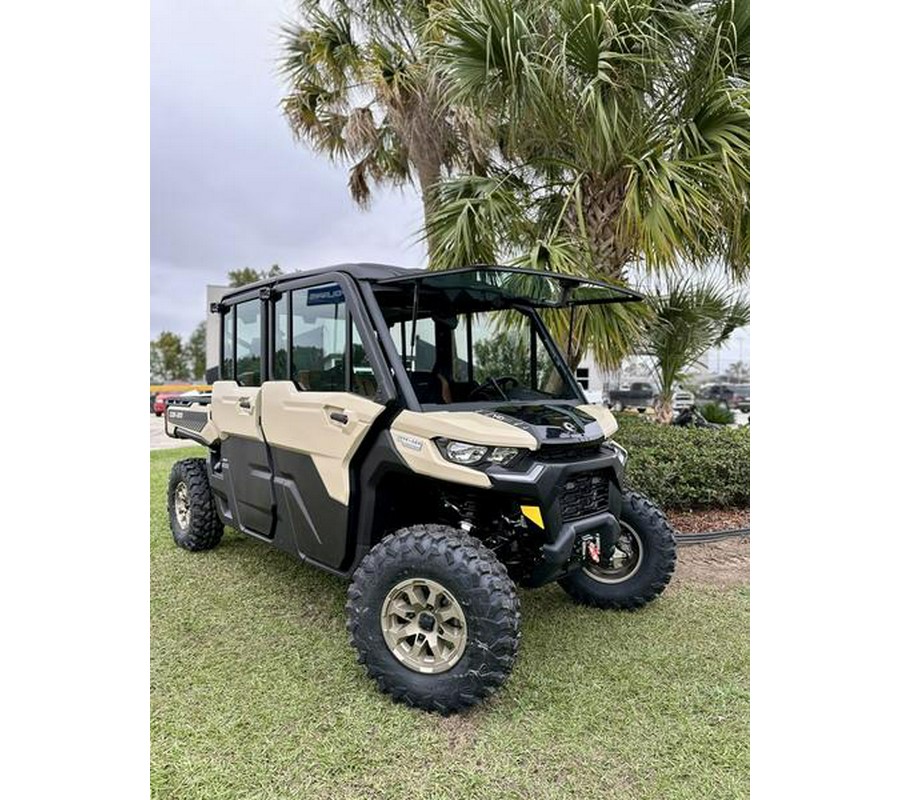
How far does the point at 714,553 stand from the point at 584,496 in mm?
2386

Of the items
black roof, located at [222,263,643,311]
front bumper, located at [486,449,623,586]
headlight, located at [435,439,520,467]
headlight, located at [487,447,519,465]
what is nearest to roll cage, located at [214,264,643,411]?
black roof, located at [222,263,643,311]

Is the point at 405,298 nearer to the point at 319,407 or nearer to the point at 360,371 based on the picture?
the point at 360,371

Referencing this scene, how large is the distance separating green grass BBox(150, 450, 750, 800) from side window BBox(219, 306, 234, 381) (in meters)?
1.48

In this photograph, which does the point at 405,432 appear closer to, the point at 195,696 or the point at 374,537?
the point at 374,537

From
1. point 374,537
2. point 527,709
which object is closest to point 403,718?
point 527,709

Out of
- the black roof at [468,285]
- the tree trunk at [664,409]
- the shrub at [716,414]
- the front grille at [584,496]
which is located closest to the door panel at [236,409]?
the black roof at [468,285]

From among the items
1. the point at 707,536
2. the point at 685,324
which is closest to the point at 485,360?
the point at 707,536

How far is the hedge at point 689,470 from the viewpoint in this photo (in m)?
5.08

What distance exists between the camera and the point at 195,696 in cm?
253

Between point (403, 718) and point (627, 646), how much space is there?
126cm

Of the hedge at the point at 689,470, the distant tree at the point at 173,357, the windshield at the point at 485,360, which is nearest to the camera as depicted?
the windshield at the point at 485,360

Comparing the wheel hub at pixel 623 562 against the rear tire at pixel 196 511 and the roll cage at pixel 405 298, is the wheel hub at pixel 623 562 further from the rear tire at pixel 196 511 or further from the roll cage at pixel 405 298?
the rear tire at pixel 196 511

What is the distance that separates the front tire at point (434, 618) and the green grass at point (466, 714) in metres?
0.15

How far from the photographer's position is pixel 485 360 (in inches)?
133
